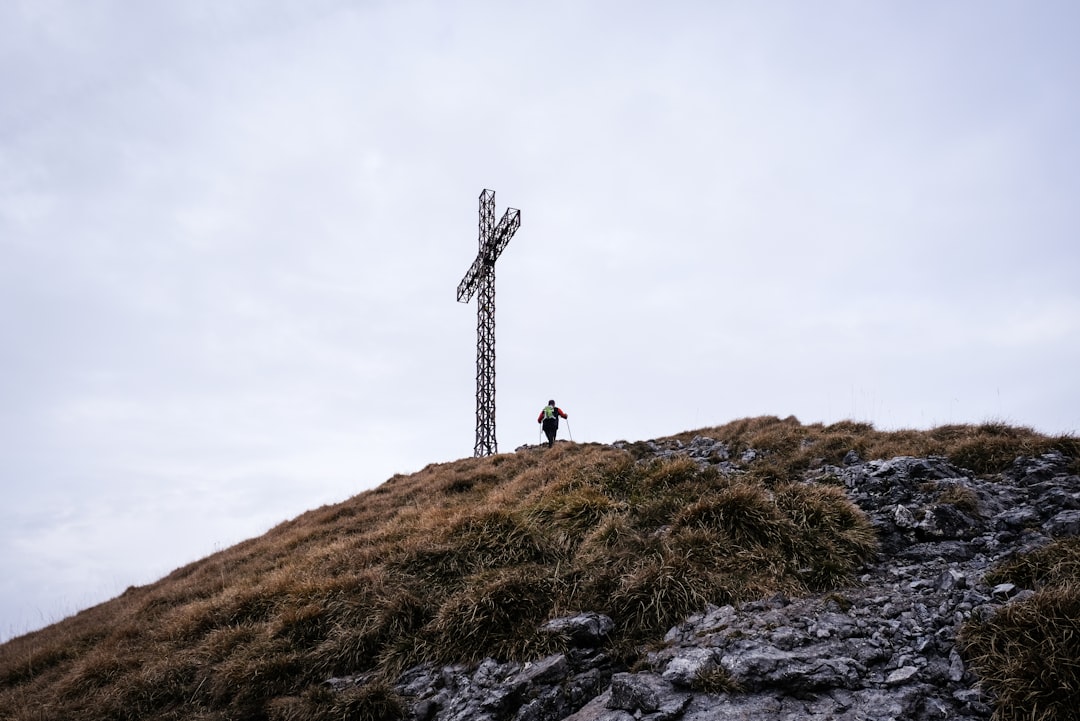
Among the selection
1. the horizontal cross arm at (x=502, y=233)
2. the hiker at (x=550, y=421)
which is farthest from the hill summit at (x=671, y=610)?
the horizontal cross arm at (x=502, y=233)

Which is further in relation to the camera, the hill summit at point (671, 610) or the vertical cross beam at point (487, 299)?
the vertical cross beam at point (487, 299)

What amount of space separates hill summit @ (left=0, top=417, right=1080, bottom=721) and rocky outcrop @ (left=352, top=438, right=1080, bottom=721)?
2 cm

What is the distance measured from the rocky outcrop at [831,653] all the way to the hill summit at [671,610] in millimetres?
23

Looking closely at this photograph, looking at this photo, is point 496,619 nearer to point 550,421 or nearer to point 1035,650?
point 1035,650

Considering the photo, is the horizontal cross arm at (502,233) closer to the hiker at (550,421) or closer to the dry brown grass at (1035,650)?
the hiker at (550,421)

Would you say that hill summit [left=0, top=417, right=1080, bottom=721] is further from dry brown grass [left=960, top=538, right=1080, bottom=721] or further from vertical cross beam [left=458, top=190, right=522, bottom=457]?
vertical cross beam [left=458, top=190, right=522, bottom=457]

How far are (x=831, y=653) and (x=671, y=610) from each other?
1786 mm

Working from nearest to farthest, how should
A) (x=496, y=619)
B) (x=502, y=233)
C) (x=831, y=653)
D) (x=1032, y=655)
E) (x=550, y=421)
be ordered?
1. (x=1032, y=655)
2. (x=831, y=653)
3. (x=496, y=619)
4. (x=550, y=421)
5. (x=502, y=233)

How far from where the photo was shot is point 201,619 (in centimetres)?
988

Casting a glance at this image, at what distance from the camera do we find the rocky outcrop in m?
5.07

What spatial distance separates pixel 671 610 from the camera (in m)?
6.83

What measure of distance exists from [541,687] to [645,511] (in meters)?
3.60

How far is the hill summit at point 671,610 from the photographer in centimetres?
521

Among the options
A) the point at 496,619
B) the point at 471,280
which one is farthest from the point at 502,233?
the point at 496,619
